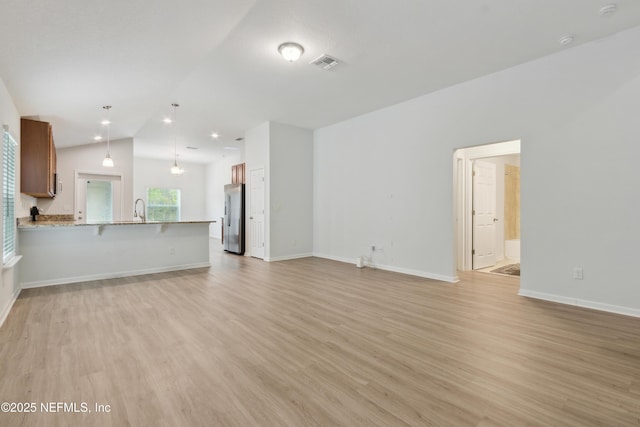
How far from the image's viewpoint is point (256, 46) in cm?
356

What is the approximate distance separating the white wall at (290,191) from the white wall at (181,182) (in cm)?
601

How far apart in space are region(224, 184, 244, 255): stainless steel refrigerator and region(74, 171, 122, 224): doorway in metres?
2.83

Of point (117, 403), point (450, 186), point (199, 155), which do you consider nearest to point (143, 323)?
point (117, 403)

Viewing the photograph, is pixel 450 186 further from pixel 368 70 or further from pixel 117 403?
pixel 117 403

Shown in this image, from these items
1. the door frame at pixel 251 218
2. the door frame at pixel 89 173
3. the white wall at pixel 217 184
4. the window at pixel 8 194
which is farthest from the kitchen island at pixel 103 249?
the white wall at pixel 217 184

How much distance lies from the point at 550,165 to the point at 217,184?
1033cm

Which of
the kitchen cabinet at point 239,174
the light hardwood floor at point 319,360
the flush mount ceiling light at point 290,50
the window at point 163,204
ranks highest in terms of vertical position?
the flush mount ceiling light at point 290,50

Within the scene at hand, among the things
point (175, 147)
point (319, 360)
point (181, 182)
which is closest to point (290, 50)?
point (319, 360)

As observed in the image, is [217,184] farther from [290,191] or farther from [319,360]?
[319,360]

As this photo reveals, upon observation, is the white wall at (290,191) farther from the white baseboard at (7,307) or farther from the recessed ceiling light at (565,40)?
the recessed ceiling light at (565,40)

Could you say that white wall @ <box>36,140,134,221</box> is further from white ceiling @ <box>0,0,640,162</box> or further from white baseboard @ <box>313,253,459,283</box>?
white baseboard @ <box>313,253,459,283</box>

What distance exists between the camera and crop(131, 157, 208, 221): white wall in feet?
35.7

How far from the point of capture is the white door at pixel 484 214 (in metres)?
5.84

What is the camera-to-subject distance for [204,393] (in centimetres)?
188
